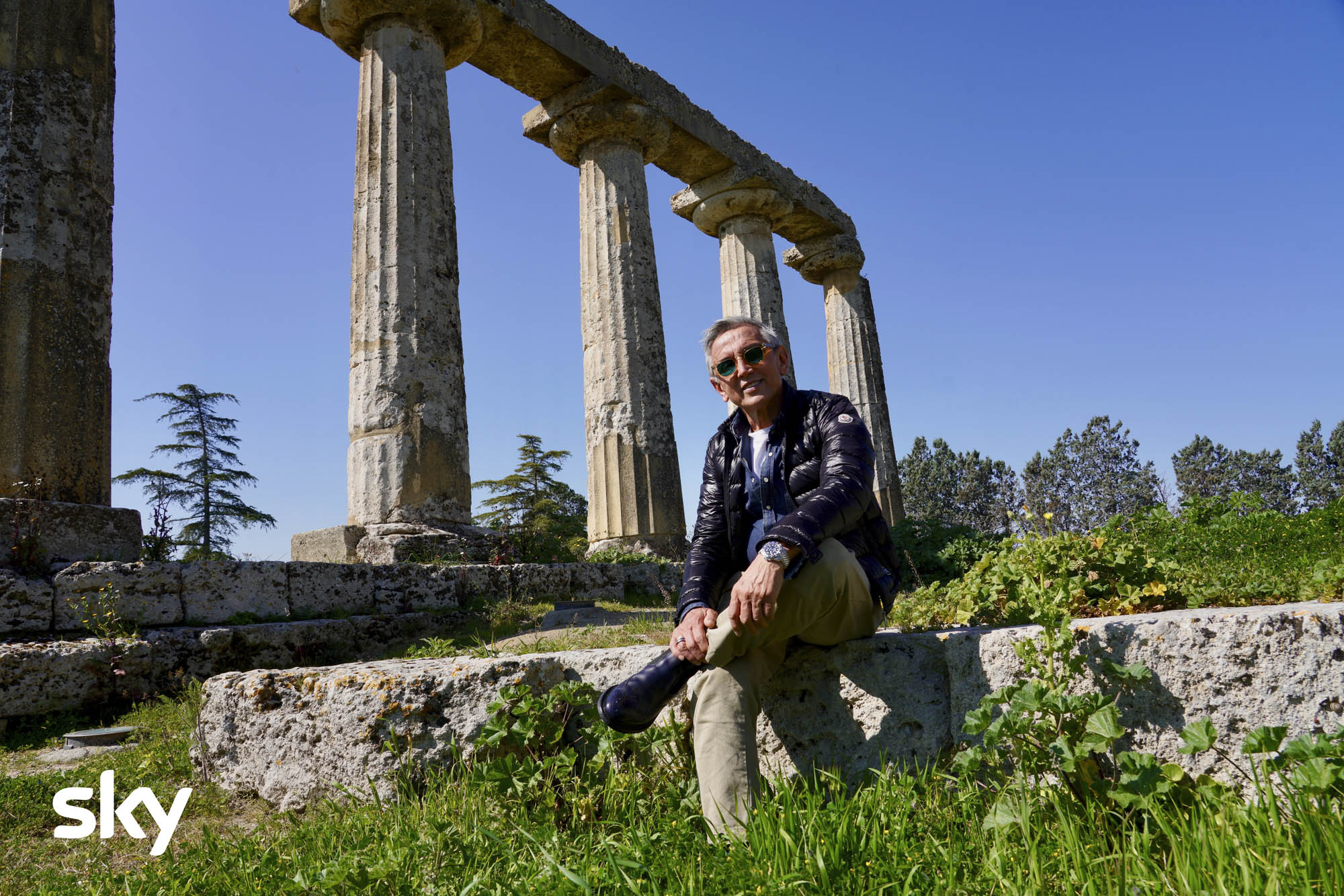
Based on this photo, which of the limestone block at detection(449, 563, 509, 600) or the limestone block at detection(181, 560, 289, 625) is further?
the limestone block at detection(449, 563, 509, 600)

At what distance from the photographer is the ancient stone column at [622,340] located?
40.8 ft

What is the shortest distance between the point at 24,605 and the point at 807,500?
5956 millimetres

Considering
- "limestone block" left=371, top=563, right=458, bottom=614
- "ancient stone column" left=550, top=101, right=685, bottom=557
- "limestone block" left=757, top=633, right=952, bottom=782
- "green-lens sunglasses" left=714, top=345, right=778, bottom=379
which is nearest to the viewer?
"limestone block" left=757, top=633, right=952, bottom=782

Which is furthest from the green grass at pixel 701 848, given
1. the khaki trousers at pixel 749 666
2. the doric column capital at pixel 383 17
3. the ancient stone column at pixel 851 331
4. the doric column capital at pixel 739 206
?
the ancient stone column at pixel 851 331

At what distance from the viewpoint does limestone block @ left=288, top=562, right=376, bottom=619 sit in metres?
7.38

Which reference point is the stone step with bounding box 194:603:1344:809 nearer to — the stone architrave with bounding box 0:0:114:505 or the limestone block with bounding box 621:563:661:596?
the stone architrave with bounding box 0:0:114:505

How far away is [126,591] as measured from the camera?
6.43 metres

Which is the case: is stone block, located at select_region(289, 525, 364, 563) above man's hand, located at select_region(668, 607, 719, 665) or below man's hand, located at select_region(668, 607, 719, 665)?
above

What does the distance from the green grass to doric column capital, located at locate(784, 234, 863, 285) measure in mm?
16154

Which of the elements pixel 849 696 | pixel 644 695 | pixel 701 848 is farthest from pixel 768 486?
pixel 701 848

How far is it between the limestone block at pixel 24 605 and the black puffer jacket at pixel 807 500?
5277 millimetres

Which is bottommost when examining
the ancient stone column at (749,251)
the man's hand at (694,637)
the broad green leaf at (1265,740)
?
the broad green leaf at (1265,740)

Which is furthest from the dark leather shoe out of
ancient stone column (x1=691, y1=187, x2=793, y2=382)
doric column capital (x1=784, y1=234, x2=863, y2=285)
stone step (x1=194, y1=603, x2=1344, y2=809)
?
doric column capital (x1=784, y1=234, x2=863, y2=285)

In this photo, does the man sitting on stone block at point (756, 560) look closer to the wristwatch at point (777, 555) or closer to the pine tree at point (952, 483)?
the wristwatch at point (777, 555)
